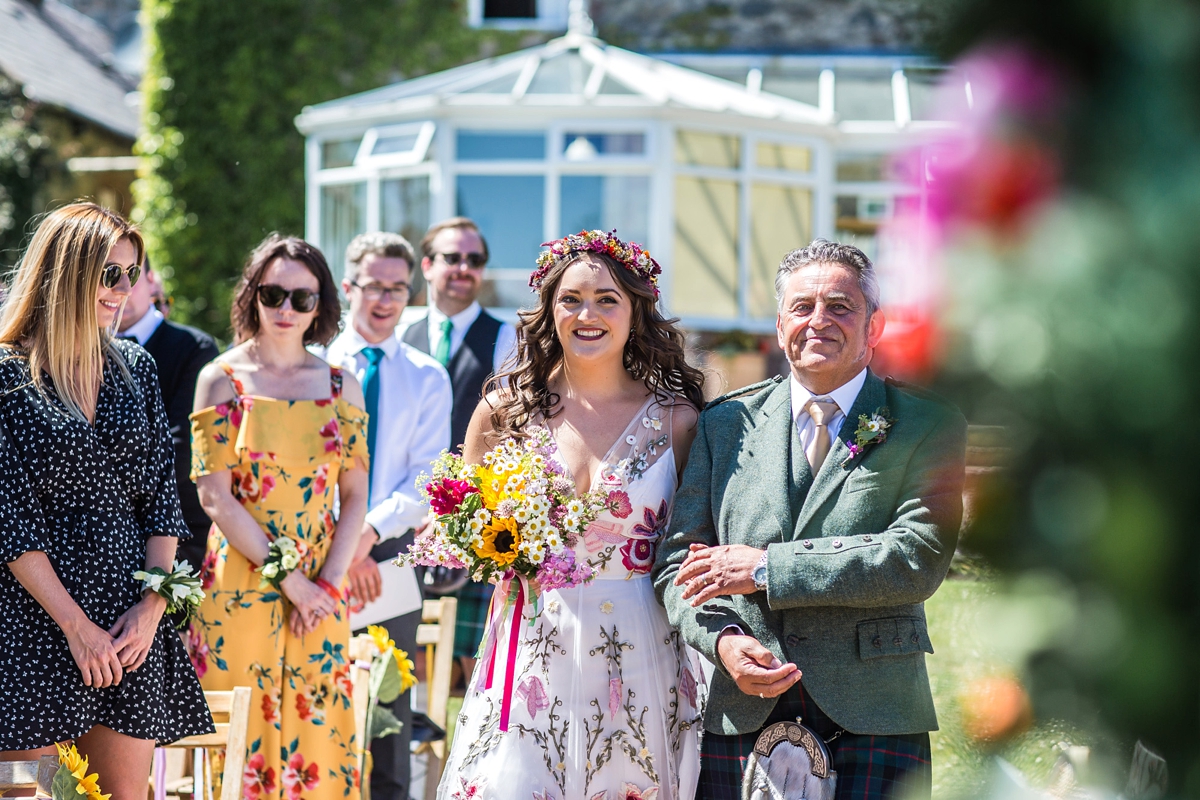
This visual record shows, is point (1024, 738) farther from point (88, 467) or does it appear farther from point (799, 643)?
point (88, 467)

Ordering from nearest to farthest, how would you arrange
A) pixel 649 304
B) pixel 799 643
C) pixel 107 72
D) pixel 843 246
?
pixel 799 643
pixel 843 246
pixel 649 304
pixel 107 72

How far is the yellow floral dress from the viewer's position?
183 inches

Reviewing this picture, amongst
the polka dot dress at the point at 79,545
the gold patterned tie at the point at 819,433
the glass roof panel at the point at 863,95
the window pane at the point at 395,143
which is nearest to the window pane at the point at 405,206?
the window pane at the point at 395,143

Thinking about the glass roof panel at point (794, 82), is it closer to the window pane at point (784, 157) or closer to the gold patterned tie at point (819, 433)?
the window pane at point (784, 157)

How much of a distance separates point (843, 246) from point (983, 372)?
8.93 feet

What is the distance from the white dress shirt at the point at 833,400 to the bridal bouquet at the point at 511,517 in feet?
2.12

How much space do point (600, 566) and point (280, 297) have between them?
2.04 m

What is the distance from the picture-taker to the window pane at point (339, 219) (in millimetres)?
15773

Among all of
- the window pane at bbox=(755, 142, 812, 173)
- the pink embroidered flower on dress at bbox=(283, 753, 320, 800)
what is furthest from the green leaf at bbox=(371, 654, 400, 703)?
the window pane at bbox=(755, 142, 812, 173)

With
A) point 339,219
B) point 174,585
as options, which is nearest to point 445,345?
point 174,585

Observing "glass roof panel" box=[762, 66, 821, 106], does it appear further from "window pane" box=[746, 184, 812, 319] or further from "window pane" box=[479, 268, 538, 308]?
"window pane" box=[479, 268, 538, 308]

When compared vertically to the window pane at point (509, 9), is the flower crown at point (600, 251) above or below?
below

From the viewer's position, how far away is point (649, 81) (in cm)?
1516

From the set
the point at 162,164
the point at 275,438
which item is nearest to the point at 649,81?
the point at 162,164
